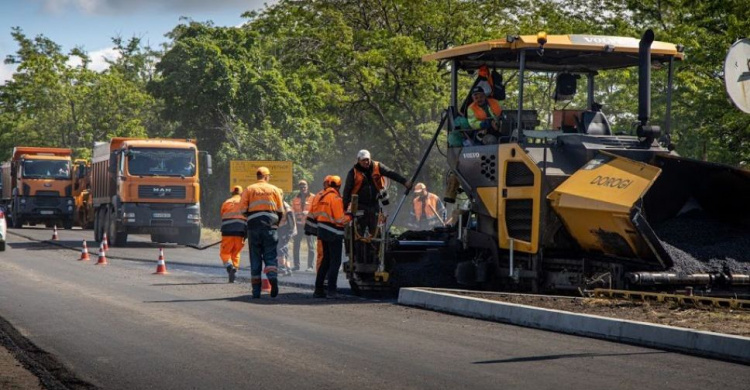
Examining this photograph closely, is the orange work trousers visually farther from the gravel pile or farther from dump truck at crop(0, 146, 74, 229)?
dump truck at crop(0, 146, 74, 229)

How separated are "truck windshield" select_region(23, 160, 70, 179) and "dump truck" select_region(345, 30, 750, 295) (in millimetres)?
33887

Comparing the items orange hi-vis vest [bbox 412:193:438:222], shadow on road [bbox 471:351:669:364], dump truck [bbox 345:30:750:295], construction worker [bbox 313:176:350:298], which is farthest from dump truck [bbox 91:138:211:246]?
shadow on road [bbox 471:351:669:364]

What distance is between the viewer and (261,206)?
15672 mm

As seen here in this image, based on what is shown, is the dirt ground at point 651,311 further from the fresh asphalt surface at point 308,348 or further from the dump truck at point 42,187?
the dump truck at point 42,187

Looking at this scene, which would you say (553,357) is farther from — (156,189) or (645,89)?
(156,189)

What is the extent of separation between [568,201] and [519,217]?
0.98 m

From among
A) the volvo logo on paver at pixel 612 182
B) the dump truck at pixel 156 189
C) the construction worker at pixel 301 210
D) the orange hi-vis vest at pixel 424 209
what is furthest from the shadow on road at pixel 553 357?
the dump truck at pixel 156 189

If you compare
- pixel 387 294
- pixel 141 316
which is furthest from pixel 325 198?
pixel 141 316

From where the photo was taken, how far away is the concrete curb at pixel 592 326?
30.6ft

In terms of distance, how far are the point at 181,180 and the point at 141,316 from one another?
A: 20.2 meters

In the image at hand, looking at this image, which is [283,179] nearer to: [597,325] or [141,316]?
[141,316]

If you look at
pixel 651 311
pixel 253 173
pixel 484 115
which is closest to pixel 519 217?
pixel 484 115

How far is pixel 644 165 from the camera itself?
1270 centimetres

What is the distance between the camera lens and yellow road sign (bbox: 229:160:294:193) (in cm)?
3219
